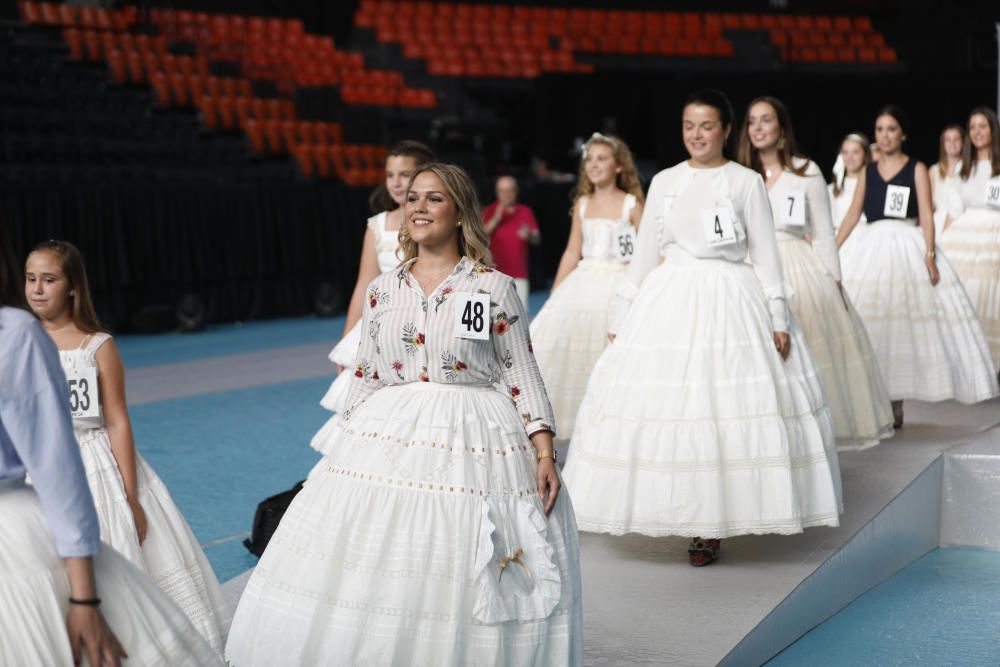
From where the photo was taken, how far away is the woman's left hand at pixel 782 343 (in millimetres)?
4441

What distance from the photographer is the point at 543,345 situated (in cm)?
670

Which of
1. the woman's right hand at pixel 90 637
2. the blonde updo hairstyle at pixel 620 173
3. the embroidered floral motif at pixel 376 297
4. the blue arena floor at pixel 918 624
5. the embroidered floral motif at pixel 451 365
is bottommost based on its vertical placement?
the blue arena floor at pixel 918 624

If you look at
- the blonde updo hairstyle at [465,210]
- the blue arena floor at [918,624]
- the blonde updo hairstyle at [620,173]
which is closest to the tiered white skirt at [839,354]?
the blue arena floor at [918,624]

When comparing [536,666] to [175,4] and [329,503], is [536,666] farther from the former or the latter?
[175,4]

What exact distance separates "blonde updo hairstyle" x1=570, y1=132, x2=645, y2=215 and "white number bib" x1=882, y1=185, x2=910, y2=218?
1334mm

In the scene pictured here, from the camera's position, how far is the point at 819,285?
5875 millimetres

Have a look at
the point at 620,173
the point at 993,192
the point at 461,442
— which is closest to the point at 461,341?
the point at 461,442

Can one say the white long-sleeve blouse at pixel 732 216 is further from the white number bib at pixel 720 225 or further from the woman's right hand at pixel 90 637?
the woman's right hand at pixel 90 637

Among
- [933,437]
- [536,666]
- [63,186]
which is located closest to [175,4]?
[63,186]

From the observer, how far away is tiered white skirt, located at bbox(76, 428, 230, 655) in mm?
3365

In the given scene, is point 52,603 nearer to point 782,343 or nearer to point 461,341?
point 461,341

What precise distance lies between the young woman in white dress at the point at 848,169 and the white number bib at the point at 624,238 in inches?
77.4

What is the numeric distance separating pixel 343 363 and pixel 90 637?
3205mm

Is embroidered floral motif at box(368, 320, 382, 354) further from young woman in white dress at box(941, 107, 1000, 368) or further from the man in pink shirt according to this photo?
the man in pink shirt
